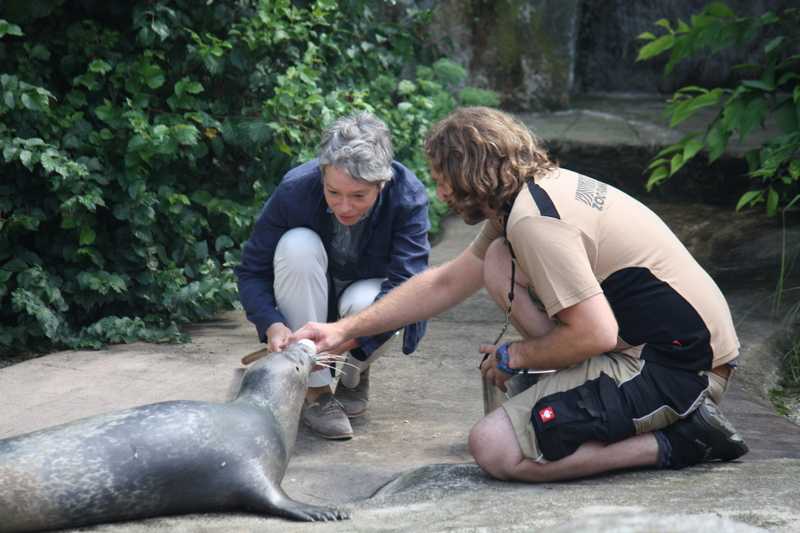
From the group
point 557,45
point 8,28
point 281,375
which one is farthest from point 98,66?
point 557,45

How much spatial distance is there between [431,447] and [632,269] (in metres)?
1.13

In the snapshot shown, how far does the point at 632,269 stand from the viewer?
3324mm

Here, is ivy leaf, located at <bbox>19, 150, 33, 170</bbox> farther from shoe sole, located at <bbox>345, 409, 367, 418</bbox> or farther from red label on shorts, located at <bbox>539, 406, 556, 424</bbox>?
red label on shorts, located at <bbox>539, 406, 556, 424</bbox>

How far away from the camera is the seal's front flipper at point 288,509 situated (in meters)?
3.06

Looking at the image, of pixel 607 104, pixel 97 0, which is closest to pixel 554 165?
pixel 97 0

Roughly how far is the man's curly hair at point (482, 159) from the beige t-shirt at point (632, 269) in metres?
0.07

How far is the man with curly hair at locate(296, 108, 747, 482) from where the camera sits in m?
3.30

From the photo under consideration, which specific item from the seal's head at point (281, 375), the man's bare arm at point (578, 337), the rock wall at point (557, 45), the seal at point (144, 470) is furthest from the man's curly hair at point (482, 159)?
the rock wall at point (557, 45)

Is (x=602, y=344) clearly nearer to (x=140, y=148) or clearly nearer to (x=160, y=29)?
(x=140, y=148)

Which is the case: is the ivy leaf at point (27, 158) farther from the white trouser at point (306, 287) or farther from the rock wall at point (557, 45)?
the rock wall at point (557, 45)

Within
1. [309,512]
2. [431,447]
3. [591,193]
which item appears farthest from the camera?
[431,447]

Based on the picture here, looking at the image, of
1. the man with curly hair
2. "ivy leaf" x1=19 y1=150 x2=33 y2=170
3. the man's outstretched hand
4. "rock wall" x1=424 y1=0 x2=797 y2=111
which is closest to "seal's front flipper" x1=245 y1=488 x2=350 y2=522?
the man with curly hair

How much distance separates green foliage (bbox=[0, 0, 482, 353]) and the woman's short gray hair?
203 cm

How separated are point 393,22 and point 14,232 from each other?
323cm
